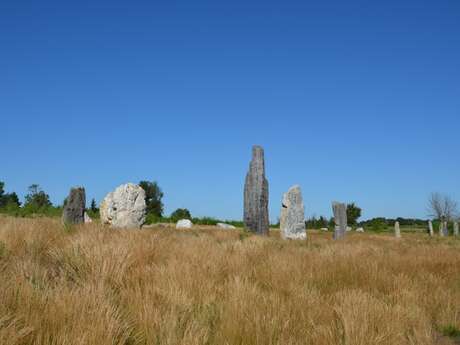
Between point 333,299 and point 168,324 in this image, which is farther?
point 333,299

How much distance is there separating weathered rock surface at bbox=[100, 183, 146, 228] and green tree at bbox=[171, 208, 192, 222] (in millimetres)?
15034

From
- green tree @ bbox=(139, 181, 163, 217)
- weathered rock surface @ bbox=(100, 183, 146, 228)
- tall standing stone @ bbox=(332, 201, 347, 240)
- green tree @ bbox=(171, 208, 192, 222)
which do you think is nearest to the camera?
weathered rock surface @ bbox=(100, 183, 146, 228)

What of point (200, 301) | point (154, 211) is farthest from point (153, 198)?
point (200, 301)

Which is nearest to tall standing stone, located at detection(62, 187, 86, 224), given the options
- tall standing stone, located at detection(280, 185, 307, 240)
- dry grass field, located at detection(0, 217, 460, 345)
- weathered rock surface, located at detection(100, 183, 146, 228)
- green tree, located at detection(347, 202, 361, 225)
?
weathered rock surface, located at detection(100, 183, 146, 228)

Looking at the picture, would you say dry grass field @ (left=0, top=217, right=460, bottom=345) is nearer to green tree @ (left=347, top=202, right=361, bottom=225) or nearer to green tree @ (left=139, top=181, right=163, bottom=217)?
green tree @ (left=139, top=181, right=163, bottom=217)

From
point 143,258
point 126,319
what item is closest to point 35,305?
point 126,319

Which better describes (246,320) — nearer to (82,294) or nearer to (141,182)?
(82,294)

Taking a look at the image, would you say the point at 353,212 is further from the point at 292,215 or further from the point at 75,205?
the point at 75,205

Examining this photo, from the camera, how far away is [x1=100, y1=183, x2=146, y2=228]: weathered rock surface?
1727 centimetres

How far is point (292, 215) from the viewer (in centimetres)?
1884

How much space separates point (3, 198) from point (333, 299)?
55028 mm

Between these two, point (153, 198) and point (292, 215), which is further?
point (153, 198)

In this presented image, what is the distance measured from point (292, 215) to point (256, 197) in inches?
101

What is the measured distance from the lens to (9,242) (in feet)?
17.7
